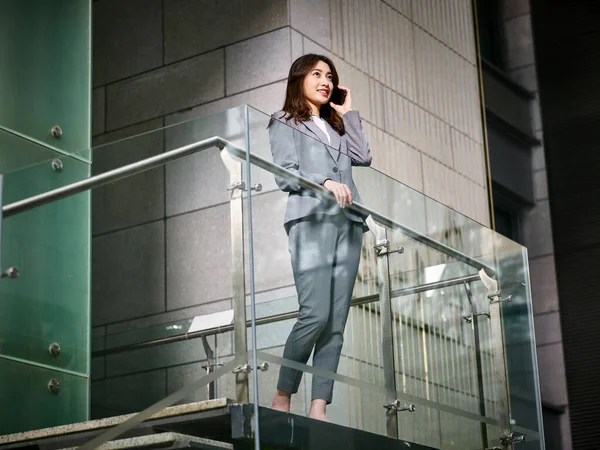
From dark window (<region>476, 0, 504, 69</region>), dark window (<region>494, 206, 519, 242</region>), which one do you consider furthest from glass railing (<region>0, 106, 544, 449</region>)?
dark window (<region>476, 0, 504, 69</region>)

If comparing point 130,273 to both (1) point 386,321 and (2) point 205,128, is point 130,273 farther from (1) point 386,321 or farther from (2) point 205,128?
(1) point 386,321

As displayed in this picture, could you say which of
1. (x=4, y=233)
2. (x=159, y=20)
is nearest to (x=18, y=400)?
(x=4, y=233)

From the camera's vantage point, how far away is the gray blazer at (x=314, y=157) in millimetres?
4609

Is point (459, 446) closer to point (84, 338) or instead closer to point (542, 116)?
point (84, 338)

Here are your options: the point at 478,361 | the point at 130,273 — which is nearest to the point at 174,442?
the point at 130,273

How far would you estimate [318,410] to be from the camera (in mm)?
4555

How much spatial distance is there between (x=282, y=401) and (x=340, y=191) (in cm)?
94

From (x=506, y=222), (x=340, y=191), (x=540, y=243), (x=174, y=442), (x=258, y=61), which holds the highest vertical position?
(x=258, y=61)

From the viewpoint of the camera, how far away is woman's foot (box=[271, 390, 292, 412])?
4.27m

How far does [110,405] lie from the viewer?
4.63 metres

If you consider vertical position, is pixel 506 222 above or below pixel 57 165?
above

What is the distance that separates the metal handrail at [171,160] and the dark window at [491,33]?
4.94 metres

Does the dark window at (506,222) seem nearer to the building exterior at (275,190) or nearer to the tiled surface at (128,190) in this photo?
the building exterior at (275,190)

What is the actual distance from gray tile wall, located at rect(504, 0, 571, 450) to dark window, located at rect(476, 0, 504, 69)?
60 millimetres
